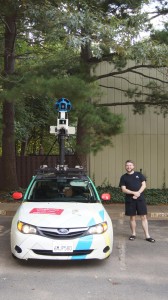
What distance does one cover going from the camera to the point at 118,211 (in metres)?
11.8

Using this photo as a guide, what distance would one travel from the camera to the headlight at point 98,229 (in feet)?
20.0

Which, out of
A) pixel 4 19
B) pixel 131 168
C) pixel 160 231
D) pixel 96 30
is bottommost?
pixel 160 231

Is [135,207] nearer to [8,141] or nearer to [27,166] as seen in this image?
[8,141]

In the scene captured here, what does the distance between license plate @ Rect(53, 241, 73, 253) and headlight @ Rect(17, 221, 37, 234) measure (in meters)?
0.40

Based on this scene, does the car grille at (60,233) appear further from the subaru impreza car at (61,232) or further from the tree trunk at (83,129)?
the tree trunk at (83,129)

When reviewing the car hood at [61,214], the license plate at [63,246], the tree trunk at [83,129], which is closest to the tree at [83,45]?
the tree trunk at [83,129]

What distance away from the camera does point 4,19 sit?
1224 cm

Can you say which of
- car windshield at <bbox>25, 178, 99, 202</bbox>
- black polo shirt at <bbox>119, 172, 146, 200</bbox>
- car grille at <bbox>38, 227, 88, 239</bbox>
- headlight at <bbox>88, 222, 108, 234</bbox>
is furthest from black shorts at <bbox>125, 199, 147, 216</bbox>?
car grille at <bbox>38, 227, 88, 239</bbox>

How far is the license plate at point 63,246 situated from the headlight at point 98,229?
39 centimetres

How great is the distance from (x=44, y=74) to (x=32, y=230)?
20.2ft

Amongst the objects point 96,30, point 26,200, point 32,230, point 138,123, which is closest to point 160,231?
point 26,200

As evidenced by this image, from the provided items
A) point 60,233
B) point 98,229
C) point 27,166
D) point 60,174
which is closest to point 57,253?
point 60,233

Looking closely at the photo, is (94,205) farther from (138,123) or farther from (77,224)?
(138,123)

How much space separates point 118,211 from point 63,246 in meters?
6.04
